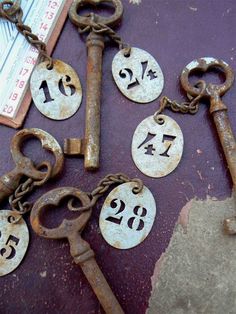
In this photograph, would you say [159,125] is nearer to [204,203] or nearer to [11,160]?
[204,203]

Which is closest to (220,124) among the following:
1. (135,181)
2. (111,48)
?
(135,181)

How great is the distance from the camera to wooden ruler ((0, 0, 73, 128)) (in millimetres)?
1092

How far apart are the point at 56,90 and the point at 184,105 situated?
0.34 m

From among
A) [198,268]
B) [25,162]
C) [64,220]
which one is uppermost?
[25,162]

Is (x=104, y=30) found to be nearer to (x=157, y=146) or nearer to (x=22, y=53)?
(x=22, y=53)

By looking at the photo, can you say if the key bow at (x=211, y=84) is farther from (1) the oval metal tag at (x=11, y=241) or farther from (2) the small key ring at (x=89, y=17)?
(1) the oval metal tag at (x=11, y=241)

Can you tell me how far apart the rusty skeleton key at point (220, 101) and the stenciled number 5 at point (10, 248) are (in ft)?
1.68

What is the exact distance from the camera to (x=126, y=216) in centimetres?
104

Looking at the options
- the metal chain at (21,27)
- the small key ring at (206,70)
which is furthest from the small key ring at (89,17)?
the small key ring at (206,70)

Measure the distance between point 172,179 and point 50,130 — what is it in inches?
13.4

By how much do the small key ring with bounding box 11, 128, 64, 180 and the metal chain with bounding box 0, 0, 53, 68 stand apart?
196 mm

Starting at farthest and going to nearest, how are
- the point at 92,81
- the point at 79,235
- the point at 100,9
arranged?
the point at 100,9
the point at 92,81
the point at 79,235

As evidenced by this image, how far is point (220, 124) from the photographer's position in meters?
1.09

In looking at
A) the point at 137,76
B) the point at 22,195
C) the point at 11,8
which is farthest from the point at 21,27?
the point at 22,195
